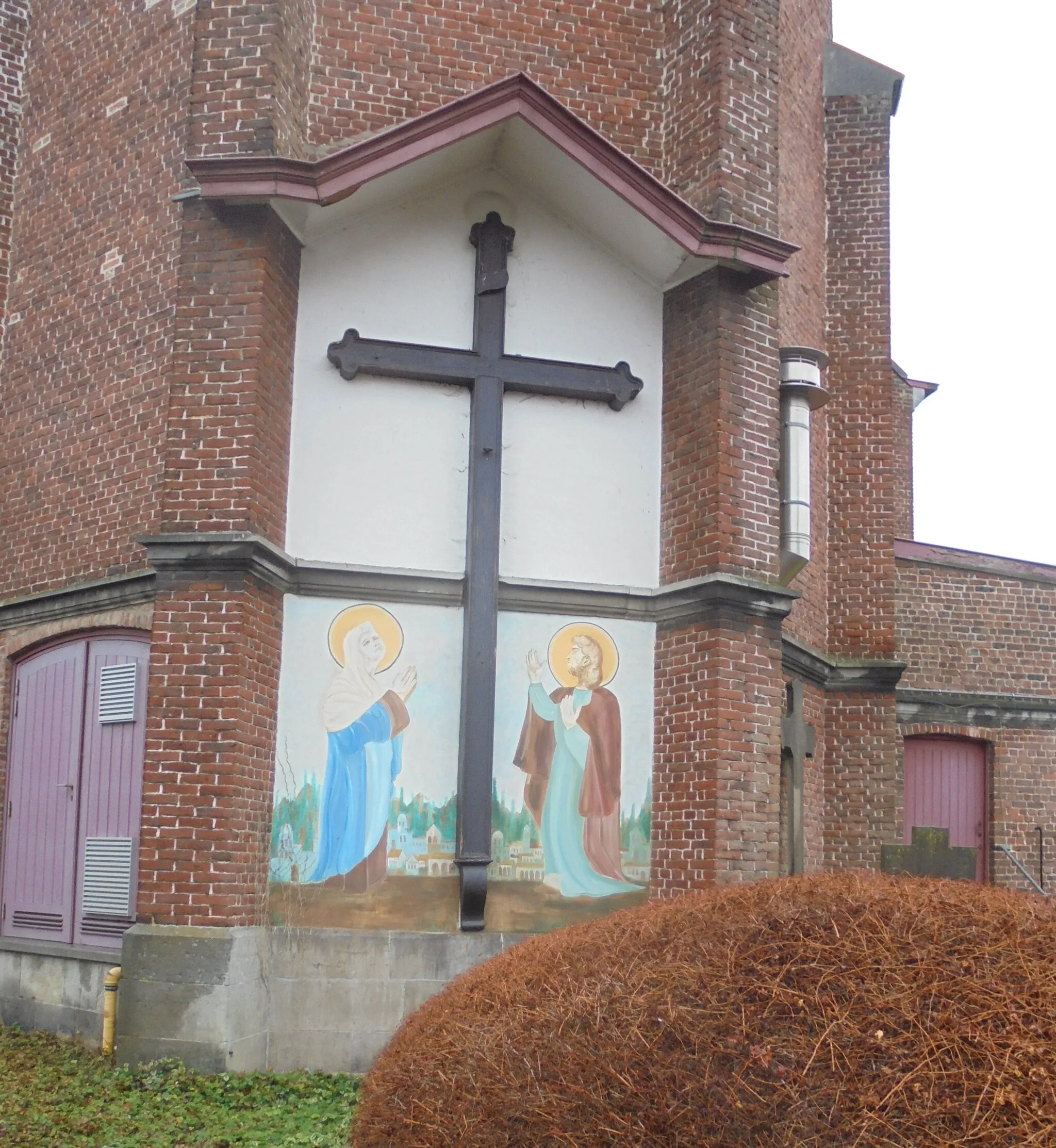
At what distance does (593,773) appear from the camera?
35.3ft

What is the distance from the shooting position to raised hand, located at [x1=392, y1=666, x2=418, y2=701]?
1048 cm

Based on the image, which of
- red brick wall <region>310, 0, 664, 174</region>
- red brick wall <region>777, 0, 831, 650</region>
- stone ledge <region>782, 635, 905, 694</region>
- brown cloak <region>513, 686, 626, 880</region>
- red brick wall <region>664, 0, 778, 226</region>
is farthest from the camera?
stone ledge <region>782, 635, 905, 694</region>

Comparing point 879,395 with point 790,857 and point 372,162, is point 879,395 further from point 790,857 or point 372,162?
point 372,162

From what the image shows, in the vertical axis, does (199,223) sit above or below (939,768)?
above

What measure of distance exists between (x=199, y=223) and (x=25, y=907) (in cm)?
564

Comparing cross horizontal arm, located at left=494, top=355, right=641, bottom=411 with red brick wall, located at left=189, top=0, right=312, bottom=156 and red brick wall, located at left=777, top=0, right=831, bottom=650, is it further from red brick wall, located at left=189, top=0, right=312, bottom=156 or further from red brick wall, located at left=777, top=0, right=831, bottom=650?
red brick wall, located at left=777, top=0, right=831, bottom=650

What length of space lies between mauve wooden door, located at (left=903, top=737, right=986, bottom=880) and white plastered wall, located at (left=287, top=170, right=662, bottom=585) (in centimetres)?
730

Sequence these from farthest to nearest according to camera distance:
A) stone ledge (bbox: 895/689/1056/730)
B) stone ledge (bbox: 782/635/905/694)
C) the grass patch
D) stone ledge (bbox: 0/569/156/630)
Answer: stone ledge (bbox: 895/689/1056/730) → stone ledge (bbox: 782/635/905/694) → stone ledge (bbox: 0/569/156/630) → the grass patch

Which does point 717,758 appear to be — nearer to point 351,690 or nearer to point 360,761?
point 360,761

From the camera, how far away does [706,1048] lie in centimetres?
399

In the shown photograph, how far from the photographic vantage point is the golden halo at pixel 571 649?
1084 cm

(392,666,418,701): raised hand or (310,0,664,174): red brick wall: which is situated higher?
(310,0,664,174): red brick wall

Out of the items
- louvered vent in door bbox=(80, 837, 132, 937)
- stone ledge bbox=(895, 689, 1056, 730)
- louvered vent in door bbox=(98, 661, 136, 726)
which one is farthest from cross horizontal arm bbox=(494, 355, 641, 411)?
stone ledge bbox=(895, 689, 1056, 730)

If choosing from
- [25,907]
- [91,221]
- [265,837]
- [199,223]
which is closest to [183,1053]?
[265,837]
